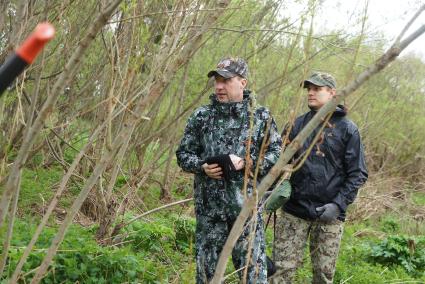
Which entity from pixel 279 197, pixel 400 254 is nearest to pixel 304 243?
pixel 279 197

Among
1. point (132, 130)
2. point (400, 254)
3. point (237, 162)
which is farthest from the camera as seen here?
point (400, 254)

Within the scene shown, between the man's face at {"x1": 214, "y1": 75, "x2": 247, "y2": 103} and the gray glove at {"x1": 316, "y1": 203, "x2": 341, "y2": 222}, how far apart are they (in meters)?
1.01

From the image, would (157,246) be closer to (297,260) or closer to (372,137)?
(297,260)

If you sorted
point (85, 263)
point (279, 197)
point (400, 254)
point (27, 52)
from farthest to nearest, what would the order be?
point (400, 254)
point (85, 263)
point (279, 197)
point (27, 52)

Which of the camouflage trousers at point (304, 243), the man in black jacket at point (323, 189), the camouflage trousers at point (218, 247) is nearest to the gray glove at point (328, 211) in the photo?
the man in black jacket at point (323, 189)

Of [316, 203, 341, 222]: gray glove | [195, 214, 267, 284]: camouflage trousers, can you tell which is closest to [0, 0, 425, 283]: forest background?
[195, 214, 267, 284]: camouflage trousers

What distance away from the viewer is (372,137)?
13297 mm

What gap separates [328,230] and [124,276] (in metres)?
1.53

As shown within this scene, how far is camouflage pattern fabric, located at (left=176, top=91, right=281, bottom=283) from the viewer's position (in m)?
3.18

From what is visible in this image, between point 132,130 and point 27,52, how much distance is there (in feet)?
4.35

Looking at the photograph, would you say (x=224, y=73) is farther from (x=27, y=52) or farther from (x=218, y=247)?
(x=27, y=52)

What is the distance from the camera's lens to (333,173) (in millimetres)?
3777

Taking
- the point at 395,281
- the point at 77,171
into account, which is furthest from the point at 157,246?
the point at 395,281

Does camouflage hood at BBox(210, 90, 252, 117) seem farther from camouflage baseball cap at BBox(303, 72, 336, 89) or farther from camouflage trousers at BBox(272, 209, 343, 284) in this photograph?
camouflage trousers at BBox(272, 209, 343, 284)
